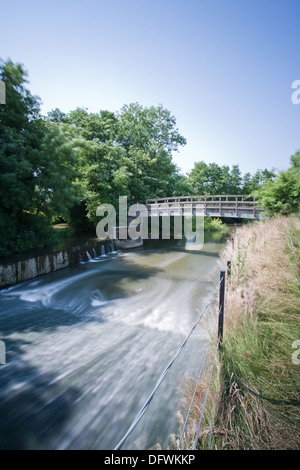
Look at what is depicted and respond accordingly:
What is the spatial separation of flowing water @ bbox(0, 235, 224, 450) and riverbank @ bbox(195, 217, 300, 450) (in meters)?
0.73

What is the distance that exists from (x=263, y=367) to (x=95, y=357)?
3676 millimetres

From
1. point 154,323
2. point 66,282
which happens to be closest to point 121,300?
point 154,323

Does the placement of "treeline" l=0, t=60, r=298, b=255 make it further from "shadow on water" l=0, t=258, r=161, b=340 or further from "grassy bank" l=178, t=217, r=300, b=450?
"grassy bank" l=178, t=217, r=300, b=450

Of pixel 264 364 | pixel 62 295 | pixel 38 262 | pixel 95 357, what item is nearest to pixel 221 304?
pixel 264 364

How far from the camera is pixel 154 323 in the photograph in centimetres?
700

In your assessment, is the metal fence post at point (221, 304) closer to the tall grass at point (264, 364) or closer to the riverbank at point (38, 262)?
the tall grass at point (264, 364)

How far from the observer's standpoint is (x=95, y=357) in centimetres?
522

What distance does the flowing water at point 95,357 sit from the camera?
3510 millimetres

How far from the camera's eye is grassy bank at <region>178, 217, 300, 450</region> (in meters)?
2.52

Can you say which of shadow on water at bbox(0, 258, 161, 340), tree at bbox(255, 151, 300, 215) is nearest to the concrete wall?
shadow on water at bbox(0, 258, 161, 340)

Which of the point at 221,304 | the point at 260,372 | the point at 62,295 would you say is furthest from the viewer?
the point at 62,295

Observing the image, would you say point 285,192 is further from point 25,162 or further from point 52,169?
point 25,162

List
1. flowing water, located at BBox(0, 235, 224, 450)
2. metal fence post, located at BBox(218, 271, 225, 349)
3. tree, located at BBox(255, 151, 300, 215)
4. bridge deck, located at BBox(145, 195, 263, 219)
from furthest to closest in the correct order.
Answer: bridge deck, located at BBox(145, 195, 263, 219) → tree, located at BBox(255, 151, 300, 215) → flowing water, located at BBox(0, 235, 224, 450) → metal fence post, located at BBox(218, 271, 225, 349)

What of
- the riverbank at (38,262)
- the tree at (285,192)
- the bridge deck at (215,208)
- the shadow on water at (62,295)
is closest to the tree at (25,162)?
the riverbank at (38,262)
